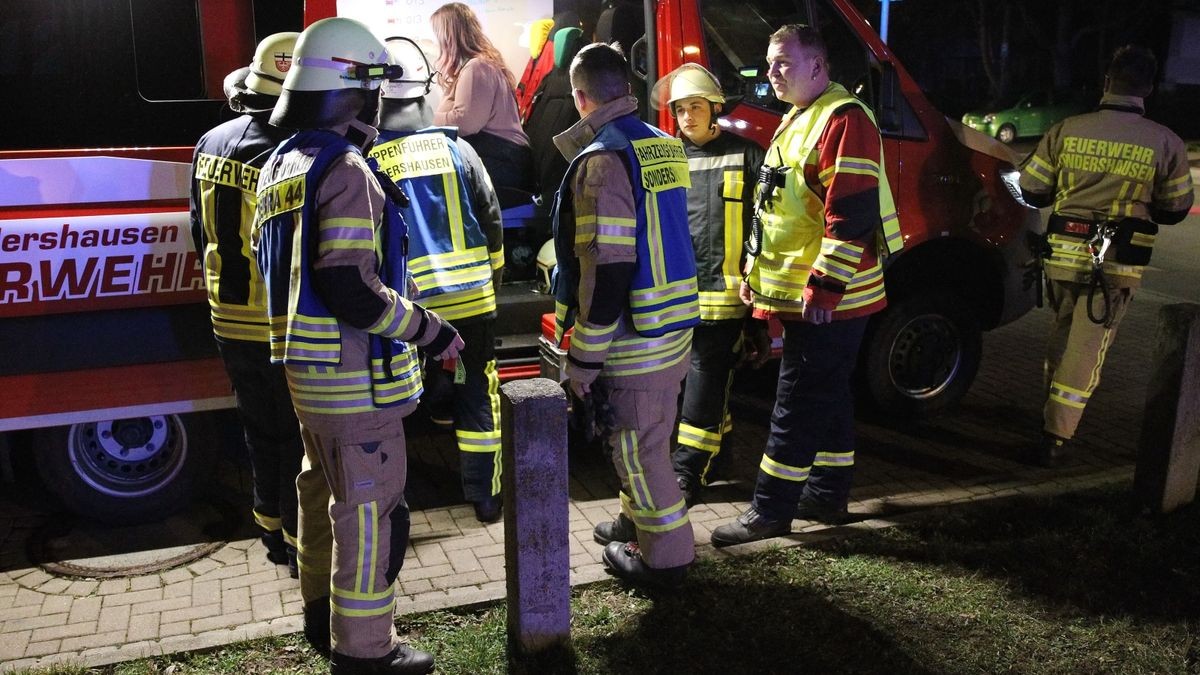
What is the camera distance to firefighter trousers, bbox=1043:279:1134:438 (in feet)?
17.0

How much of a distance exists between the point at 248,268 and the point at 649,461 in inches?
60.6

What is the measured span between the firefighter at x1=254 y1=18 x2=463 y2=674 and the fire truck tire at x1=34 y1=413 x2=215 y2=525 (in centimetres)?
142

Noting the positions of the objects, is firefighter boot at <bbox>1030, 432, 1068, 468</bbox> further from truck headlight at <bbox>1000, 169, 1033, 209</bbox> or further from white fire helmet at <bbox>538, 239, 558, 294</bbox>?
white fire helmet at <bbox>538, 239, 558, 294</bbox>

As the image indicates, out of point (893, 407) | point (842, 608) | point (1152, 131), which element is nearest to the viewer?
point (842, 608)

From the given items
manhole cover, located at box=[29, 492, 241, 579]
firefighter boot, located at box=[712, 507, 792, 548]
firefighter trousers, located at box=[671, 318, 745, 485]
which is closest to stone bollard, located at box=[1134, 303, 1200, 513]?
firefighter boot, located at box=[712, 507, 792, 548]

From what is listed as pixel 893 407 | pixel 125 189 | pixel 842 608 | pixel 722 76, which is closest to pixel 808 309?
pixel 842 608

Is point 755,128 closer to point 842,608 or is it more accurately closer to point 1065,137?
point 1065,137

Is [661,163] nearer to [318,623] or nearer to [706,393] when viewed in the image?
[706,393]

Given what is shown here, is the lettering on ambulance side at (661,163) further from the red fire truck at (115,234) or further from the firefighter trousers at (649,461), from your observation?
the red fire truck at (115,234)

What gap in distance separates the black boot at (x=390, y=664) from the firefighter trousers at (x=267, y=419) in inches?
31.1

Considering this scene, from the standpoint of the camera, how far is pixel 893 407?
19.6 ft

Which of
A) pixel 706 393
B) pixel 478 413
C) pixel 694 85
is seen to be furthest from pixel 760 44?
pixel 478 413

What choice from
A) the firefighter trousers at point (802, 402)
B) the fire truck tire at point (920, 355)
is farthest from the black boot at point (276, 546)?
the fire truck tire at point (920, 355)

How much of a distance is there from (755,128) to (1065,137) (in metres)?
1.43
